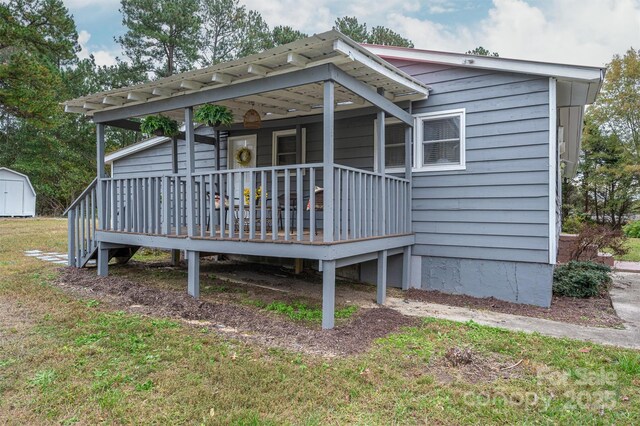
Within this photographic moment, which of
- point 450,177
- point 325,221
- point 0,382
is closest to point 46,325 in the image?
point 0,382

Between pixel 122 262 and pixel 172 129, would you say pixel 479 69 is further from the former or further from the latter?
pixel 122 262

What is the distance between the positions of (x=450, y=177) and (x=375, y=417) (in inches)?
177

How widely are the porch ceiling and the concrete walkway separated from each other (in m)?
3.07

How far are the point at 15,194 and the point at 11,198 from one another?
267 millimetres

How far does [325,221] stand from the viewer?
4512 mm

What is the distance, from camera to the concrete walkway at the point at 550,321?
4.35 meters

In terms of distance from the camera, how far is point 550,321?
16.5ft

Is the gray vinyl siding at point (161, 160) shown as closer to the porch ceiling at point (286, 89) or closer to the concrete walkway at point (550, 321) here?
the porch ceiling at point (286, 89)

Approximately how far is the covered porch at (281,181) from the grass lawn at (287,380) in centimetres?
119

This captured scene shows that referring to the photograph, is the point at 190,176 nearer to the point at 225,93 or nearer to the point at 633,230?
the point at 225,93

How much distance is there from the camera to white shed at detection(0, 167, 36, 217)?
20562mm

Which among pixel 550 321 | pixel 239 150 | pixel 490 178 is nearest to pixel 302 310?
pixel 550 321

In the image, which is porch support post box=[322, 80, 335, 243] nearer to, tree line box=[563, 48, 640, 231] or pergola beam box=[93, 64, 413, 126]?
pergola beam box=[93, 64, 413, 126]

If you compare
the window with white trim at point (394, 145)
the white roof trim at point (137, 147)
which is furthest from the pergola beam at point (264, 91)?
the white roof trim at point (137, 147)
